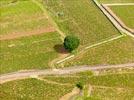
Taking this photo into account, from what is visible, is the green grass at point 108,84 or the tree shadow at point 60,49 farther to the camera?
the tree shadow at point 60,49

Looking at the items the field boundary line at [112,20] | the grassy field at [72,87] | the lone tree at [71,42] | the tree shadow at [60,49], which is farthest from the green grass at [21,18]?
the grassy field at [72,87]

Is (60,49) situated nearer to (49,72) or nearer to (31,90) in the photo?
(49,72)

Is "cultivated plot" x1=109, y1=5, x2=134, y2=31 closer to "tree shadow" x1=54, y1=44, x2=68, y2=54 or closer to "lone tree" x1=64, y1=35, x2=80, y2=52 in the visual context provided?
"lone tree" x1=64, y1=35, x2=80, y2=52

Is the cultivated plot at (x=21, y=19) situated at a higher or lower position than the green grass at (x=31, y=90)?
higher

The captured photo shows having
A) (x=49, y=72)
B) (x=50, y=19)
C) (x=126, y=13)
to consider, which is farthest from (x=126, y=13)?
(x=49, y=72)

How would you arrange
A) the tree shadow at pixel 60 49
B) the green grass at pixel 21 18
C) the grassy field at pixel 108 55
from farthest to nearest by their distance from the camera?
the green grass at pixel 21 18
the tree shadow at pixel 60 49
the grassy field at pixel 108 55

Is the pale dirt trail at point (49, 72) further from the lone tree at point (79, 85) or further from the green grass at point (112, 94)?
the green grass at point (112, 94)
